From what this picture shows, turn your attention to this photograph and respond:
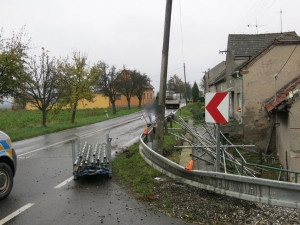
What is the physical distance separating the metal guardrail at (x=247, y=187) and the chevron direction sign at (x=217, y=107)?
1.12 metres

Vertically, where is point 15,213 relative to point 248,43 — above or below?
below

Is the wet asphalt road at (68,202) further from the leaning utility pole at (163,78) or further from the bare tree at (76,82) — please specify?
the bare tree at (76,82)

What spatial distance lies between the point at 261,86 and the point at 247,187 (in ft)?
36.3

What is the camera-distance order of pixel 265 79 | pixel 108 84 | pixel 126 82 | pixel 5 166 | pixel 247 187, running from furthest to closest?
pixel 126 82 → pixel 108 84 → pixel 265 79 → pixel 5 166 → pixel 247 187

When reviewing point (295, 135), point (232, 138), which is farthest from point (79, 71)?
point (295, 135)

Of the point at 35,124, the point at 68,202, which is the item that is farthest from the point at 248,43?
the point at 35,124

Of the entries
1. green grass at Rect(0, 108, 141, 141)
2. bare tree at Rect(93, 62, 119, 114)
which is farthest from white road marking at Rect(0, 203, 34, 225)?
bare tree at Rect(93, 62, 119, 114)

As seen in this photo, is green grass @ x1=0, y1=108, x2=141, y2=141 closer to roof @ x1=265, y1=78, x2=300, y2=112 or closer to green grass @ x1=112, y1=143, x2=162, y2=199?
green grass @ x1=112, y1=143, x2=162, y2=199

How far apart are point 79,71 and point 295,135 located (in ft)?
73.3

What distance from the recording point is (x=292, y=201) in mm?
4328

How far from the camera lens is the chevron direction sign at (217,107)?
5508 mm

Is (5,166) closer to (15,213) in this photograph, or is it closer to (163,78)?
(15,213)

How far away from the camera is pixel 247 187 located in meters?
4.79

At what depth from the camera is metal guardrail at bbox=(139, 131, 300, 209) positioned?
4.36 m
